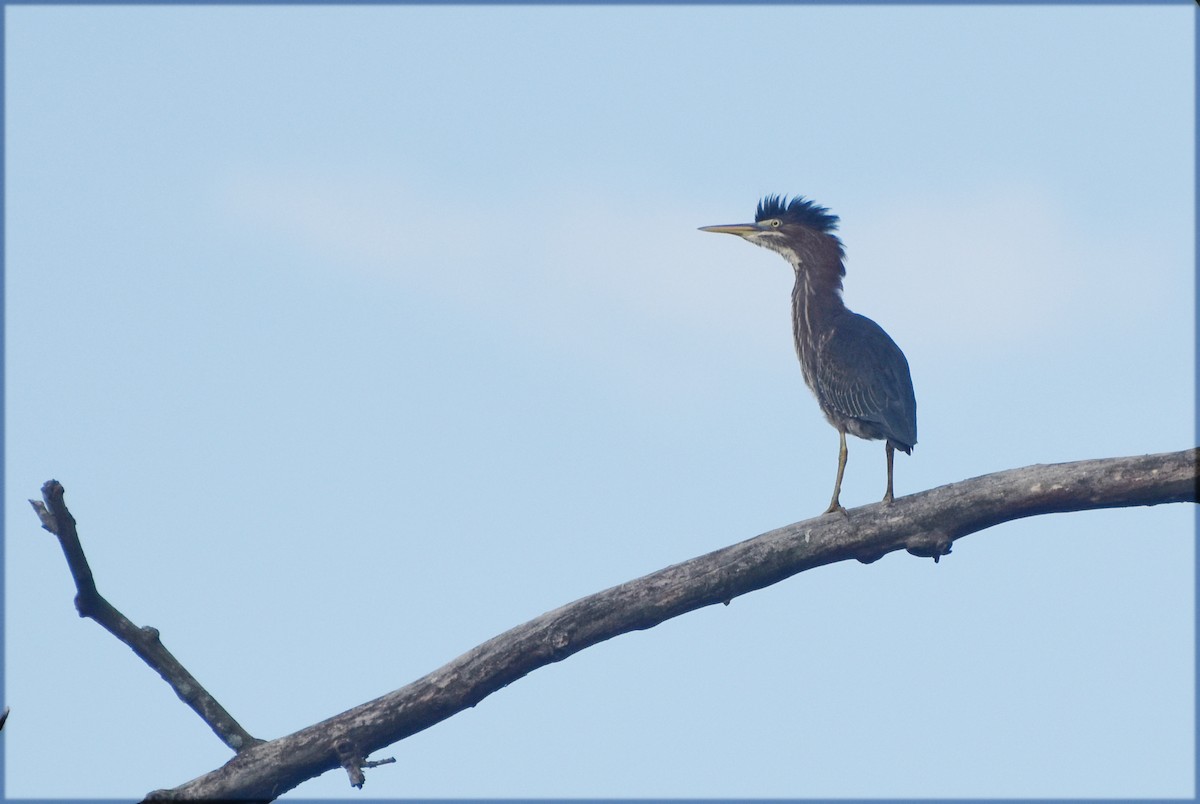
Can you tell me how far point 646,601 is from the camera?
6488 mm

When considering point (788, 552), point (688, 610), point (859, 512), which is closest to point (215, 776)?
point (688, 610)

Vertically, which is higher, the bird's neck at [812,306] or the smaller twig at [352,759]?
the bird's neck at [812,306]

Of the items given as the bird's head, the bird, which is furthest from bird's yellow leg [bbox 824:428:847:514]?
the bird's head

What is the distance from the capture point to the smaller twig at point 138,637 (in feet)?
19.4

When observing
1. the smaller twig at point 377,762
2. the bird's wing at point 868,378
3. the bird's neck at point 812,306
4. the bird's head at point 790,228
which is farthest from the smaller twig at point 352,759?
the bird's head at point 790,228

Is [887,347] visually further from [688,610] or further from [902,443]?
[688,610]

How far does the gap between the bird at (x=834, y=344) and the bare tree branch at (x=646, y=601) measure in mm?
395

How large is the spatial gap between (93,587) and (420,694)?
1815mm

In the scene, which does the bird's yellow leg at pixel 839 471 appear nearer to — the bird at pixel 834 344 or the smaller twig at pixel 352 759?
the bird at pixel 834 344

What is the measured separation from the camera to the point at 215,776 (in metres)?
6.41

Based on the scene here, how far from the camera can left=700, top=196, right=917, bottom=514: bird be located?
823 centimetres

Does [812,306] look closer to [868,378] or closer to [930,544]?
[868,378]

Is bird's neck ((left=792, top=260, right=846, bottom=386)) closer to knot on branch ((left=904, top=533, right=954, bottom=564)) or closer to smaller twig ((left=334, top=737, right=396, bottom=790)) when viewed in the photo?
knot on branch ((left=904, top=533, right=954, bottom=564))

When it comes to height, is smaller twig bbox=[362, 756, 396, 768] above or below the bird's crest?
below
